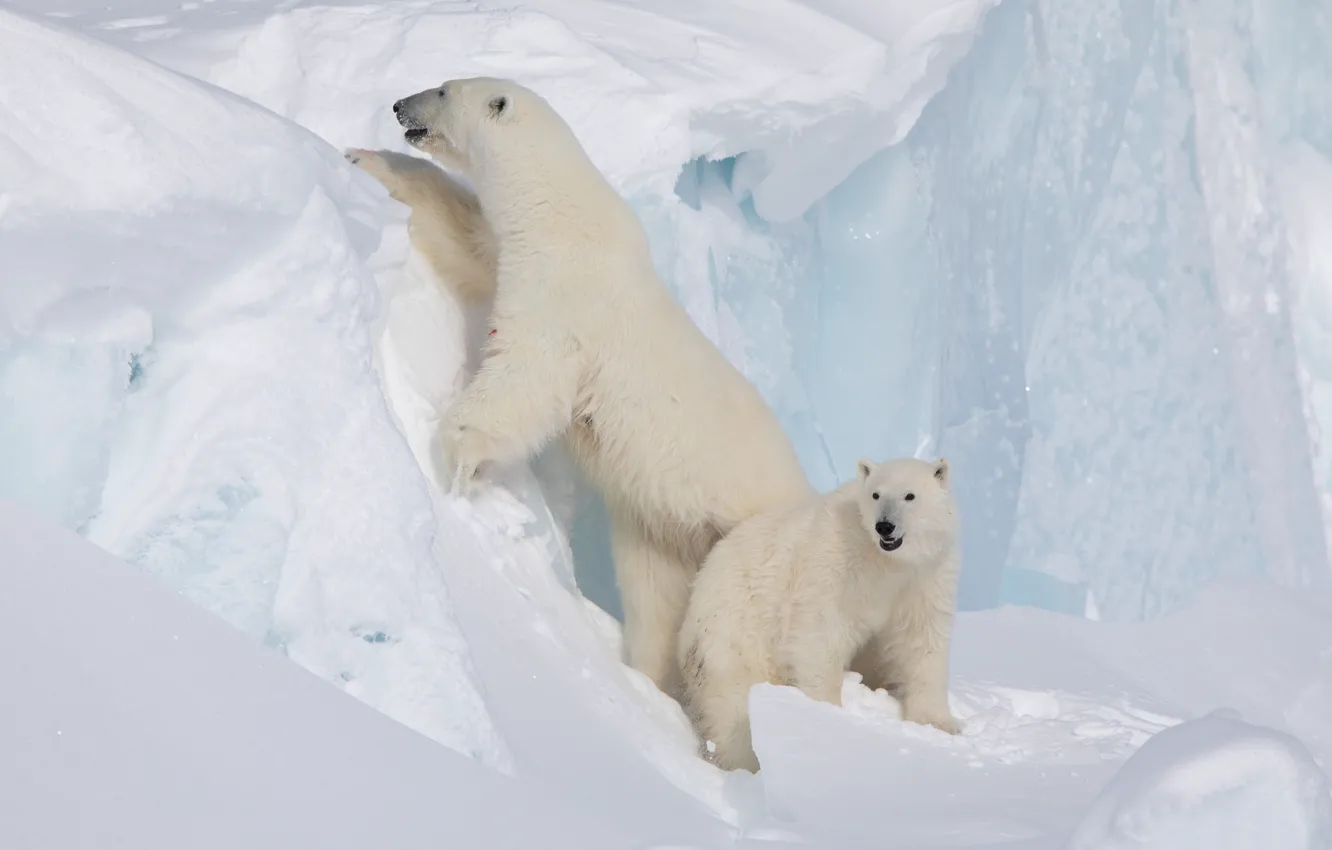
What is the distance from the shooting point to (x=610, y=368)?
138 inches

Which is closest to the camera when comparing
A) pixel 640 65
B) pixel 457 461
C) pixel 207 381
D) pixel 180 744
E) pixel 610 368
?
pixel 180 744

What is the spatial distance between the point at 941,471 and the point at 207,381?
1.70m

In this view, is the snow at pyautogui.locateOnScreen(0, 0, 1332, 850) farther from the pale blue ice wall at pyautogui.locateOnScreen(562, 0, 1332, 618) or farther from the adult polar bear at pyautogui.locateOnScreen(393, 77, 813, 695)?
the adult polar bear at pyautogui.locateOnScreen(393, 77, 813, 695)

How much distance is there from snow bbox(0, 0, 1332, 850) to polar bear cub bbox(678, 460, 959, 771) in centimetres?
13

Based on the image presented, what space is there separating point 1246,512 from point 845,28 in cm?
231

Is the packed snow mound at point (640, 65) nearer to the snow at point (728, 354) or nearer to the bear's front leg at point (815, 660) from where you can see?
the snow at point (728, 354)

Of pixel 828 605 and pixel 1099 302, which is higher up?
pixel 1099 302

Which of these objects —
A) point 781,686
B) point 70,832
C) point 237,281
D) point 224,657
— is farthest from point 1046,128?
point 70,832

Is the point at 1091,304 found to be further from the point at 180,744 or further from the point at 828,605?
the point at 180,744

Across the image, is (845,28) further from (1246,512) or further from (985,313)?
(1246,512)

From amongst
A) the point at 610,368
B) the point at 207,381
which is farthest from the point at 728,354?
the point at 207,381

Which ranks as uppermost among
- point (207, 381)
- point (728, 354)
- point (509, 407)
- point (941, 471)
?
point (207, 381)

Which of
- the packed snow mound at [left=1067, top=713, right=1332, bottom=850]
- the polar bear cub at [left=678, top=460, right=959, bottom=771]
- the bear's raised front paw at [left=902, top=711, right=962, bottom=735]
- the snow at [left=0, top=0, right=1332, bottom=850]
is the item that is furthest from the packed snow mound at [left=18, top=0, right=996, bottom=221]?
the packed snow mound at [left=1067, top=713, right=1332, bottom=850]

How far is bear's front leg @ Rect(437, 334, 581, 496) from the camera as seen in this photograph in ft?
10.6
